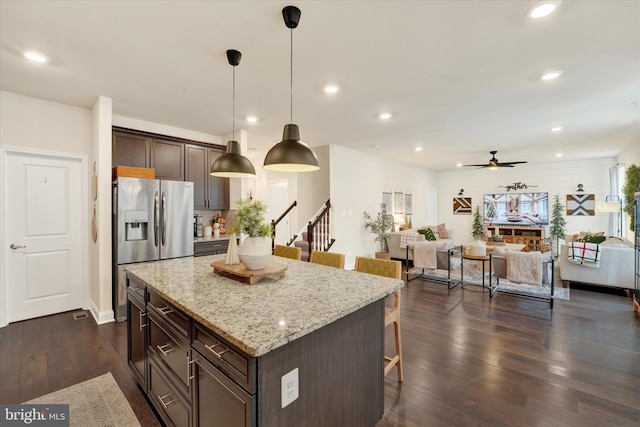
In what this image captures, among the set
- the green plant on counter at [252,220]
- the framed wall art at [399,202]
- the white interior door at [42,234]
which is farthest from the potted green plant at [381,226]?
the white interior door at [42,234]

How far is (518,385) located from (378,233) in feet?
15.9

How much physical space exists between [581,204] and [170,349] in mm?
10527

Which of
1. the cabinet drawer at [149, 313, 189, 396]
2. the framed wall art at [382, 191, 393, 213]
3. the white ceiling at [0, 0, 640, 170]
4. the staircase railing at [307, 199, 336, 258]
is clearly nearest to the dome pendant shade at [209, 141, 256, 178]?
the white ceiling at [0, 0, 640, 170]

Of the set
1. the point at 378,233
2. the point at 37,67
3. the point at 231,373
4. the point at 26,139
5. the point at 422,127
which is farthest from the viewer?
the point at 378,233

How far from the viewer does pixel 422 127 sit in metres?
4.88

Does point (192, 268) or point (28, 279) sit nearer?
point (192, 268)

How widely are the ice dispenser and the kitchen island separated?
1807 mm

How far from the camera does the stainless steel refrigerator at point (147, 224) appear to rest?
3596 millimetres

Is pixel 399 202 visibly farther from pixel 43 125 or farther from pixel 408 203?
pixel 43 125

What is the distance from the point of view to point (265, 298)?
1645 millimetres

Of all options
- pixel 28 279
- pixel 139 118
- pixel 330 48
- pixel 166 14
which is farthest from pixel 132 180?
pixel 330 48

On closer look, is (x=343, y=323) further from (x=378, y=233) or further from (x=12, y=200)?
(x=378, y=233)

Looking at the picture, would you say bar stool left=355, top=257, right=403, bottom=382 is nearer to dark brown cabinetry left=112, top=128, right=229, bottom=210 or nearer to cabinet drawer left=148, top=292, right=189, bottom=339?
cabinet drawer left=148, top=292, right=189, bottom=339

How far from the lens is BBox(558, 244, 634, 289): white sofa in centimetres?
452
